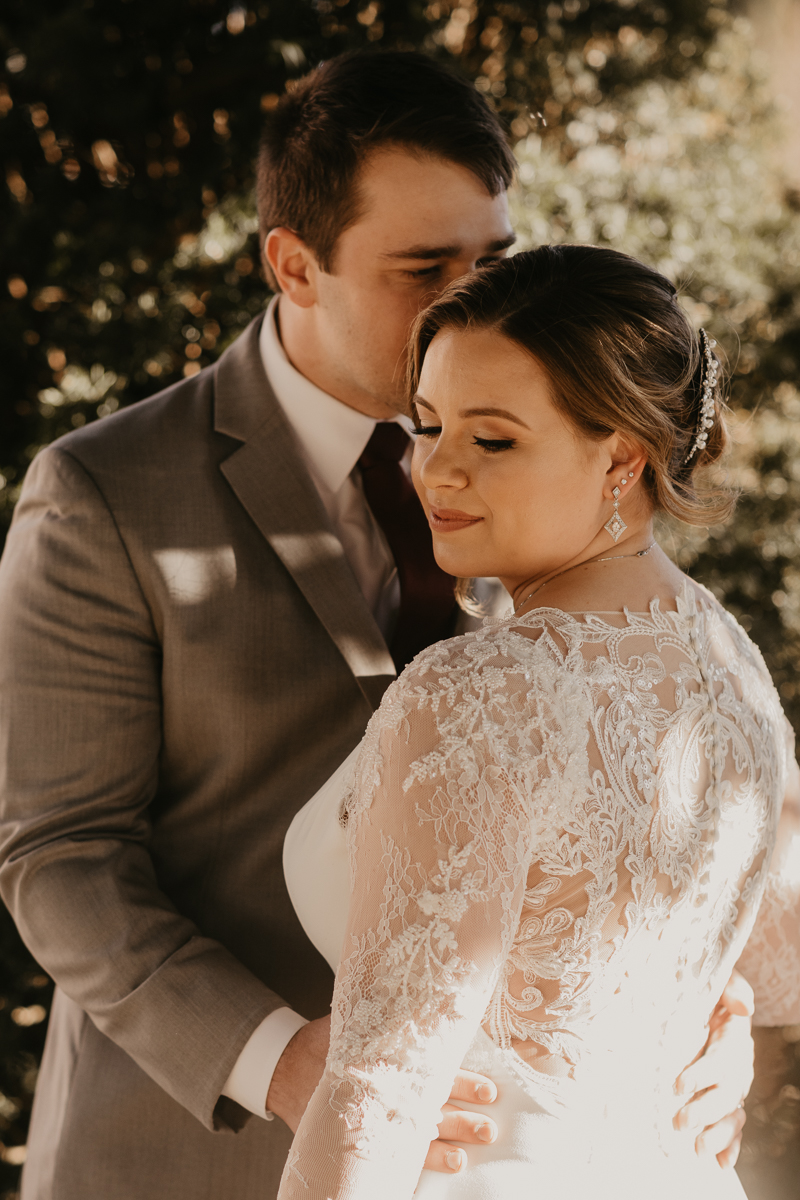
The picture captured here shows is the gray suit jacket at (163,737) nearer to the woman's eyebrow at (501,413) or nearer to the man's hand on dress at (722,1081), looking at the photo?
the woman's eyebrow at (501,413)

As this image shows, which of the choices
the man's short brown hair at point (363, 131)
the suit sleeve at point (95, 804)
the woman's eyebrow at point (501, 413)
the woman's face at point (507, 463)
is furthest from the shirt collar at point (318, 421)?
the woman's eyebrow at point (501, 413)

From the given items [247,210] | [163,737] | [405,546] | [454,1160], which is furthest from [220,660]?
[247,210]

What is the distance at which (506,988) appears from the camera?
1.20 meters

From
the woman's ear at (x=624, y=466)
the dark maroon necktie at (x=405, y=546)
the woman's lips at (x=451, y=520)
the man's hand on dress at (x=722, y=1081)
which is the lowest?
the man's hand on dress at (x=722, y=1081)

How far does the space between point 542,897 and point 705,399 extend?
762 mm

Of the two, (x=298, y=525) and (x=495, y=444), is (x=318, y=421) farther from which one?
(x=495, y=444)

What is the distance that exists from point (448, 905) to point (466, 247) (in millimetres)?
1289

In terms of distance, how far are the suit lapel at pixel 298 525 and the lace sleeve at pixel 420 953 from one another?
0.64 m

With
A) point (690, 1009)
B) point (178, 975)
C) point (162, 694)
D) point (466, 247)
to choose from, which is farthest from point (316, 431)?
point (690, 1009)

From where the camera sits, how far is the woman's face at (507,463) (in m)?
1.28

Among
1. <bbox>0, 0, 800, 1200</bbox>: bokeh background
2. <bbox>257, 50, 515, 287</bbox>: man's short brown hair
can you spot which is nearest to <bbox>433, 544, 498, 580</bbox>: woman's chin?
<bbox>257, 50, 515, 287</bbox>: man's short brown hair

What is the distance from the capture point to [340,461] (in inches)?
78.2

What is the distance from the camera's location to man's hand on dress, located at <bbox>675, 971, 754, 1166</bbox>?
1377 mm

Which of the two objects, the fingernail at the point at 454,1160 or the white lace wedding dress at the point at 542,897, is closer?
the white lace wedding dress at the point at 542,897
